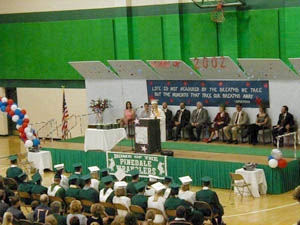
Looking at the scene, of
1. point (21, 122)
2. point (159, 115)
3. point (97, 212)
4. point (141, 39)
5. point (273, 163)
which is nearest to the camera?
point (97, 212)

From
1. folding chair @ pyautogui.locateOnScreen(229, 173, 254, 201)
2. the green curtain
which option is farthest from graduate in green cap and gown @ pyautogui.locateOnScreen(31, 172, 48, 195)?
folding chair @ pyautogui.locateOnScreen(229, 173, 254, 201)

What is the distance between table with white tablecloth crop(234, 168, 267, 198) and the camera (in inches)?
590

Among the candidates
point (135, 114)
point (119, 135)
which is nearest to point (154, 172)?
point (119, 135)

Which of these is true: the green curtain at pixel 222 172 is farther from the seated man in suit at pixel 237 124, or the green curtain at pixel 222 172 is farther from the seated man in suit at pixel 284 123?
the seated man in suit at pixel 237 124

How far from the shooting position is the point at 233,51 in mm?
20062

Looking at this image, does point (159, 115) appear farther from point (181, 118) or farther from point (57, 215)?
point (57, 215)

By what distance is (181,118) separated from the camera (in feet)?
65.1

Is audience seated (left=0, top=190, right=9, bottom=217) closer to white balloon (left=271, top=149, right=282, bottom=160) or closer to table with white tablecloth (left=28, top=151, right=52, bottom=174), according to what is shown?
white balloon (left=271, top=149, right=282, bottom=160)

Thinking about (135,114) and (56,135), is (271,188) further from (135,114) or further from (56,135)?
(56,135)

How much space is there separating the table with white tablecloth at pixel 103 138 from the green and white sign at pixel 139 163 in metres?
0.32

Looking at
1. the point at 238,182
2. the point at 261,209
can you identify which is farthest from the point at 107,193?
the point at 238,182

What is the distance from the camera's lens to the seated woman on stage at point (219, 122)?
19031mm

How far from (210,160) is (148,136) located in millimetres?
1902

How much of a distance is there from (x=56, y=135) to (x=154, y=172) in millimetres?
8615
